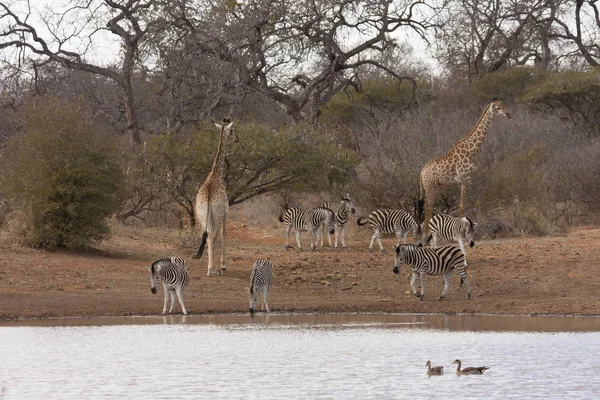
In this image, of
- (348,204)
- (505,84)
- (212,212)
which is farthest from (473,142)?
(505,84)

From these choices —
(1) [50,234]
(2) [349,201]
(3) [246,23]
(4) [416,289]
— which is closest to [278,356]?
(4) [416,289]

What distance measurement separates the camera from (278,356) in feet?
41.9

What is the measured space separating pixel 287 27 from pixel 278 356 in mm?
23653

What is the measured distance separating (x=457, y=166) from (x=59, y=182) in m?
8.16

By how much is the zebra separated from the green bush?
21.4ft

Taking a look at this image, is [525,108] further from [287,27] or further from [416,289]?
[416,289]

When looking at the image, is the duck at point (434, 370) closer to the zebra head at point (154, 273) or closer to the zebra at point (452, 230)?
the zebra head at point (154, 273)

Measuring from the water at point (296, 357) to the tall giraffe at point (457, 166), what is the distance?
655 centimetres

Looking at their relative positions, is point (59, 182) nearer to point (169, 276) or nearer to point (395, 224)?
point (169, 276)

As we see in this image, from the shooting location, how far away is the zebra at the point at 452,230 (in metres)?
20.5

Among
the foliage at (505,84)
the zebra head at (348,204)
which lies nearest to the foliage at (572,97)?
the foliage at (505,84)

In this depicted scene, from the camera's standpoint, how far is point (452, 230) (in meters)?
20.9

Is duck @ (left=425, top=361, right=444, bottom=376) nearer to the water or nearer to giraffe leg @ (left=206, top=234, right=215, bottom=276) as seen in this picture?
the water

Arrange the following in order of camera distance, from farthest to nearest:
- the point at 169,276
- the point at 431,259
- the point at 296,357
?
the point at 431,259 → the point at 169,276 → the point at 296,357
